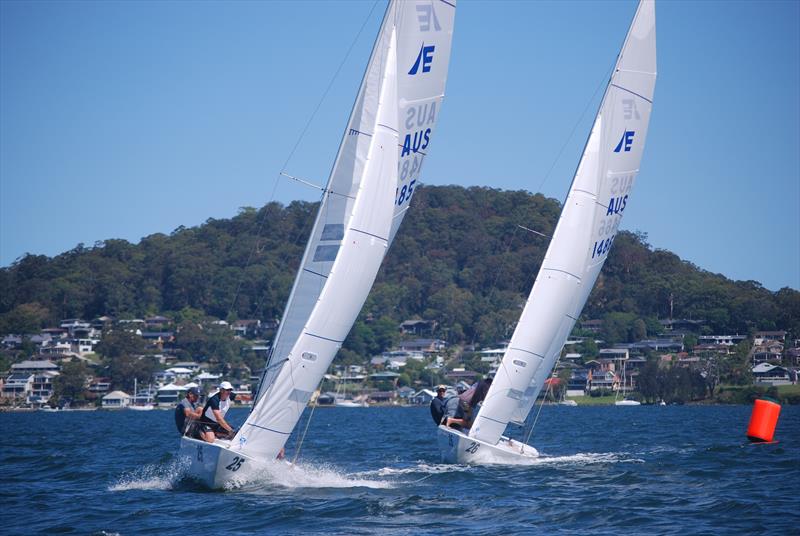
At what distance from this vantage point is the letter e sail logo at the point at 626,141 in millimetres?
21500

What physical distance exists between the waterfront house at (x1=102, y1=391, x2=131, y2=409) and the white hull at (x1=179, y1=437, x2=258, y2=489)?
71173 millimetres

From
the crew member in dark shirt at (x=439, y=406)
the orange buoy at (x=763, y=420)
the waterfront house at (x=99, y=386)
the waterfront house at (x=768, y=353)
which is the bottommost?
the waterfront house at (x=99, y=386)

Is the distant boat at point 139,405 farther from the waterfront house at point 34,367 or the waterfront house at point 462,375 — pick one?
the waterfront house at point 462,375

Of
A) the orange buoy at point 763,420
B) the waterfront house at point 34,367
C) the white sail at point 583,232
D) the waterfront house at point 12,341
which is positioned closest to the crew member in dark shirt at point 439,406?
the white sail at point 583,232

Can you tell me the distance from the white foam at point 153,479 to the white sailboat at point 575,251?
204 inches

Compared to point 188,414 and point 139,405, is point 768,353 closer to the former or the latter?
point 139,405

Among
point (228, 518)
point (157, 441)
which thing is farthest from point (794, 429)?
point (228, 518)

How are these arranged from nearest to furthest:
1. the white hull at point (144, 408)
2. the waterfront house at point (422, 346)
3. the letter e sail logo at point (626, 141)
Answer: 1. the letter e sail logo at point (626, 141)
2. the white hull at point (144, 408)
3. the waterfront house at point (422, 346)

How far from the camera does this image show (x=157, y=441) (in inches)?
1227

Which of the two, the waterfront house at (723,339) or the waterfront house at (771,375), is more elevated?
the waterfront house at (723,339)

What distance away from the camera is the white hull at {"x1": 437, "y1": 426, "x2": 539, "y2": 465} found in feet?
65.1

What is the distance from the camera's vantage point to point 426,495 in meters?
15.9

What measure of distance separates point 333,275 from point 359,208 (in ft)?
3.52

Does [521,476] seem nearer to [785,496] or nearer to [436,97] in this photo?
[785,496]
